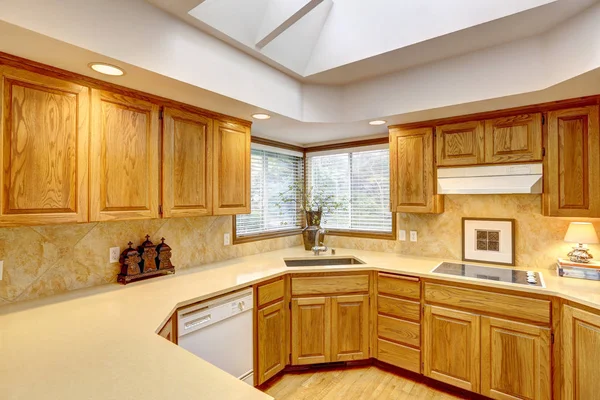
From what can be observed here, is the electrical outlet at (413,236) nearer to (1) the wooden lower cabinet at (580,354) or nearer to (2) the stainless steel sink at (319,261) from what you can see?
(2) the stainless steel sink at (319,261)

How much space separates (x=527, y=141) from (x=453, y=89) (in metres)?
0.72

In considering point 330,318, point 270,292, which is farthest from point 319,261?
point 270,292

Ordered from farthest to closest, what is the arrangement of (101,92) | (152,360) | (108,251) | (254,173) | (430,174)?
(254,173), (430,174), (108,251), (101,92), (152,360)

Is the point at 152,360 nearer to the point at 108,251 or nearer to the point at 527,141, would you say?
the point at 108,251

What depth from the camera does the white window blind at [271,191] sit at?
10.8 ft

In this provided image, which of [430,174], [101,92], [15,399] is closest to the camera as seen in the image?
[15,399]

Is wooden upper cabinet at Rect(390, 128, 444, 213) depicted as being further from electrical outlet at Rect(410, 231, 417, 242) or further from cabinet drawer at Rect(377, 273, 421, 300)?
cabinet drawer at Rect(377, 273, 421, 300)

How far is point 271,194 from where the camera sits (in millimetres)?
3531

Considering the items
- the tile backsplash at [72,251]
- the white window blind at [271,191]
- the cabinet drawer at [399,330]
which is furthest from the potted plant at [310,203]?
the tile backsplash at [72,251]

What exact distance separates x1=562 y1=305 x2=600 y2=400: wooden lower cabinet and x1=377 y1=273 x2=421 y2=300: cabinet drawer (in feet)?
3.01

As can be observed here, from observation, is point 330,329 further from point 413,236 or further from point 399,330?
point 413,236

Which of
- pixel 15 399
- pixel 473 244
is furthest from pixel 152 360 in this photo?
pixel 473 244

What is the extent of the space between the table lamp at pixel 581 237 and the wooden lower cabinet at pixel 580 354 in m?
0.62

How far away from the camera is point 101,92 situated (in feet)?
5.79
